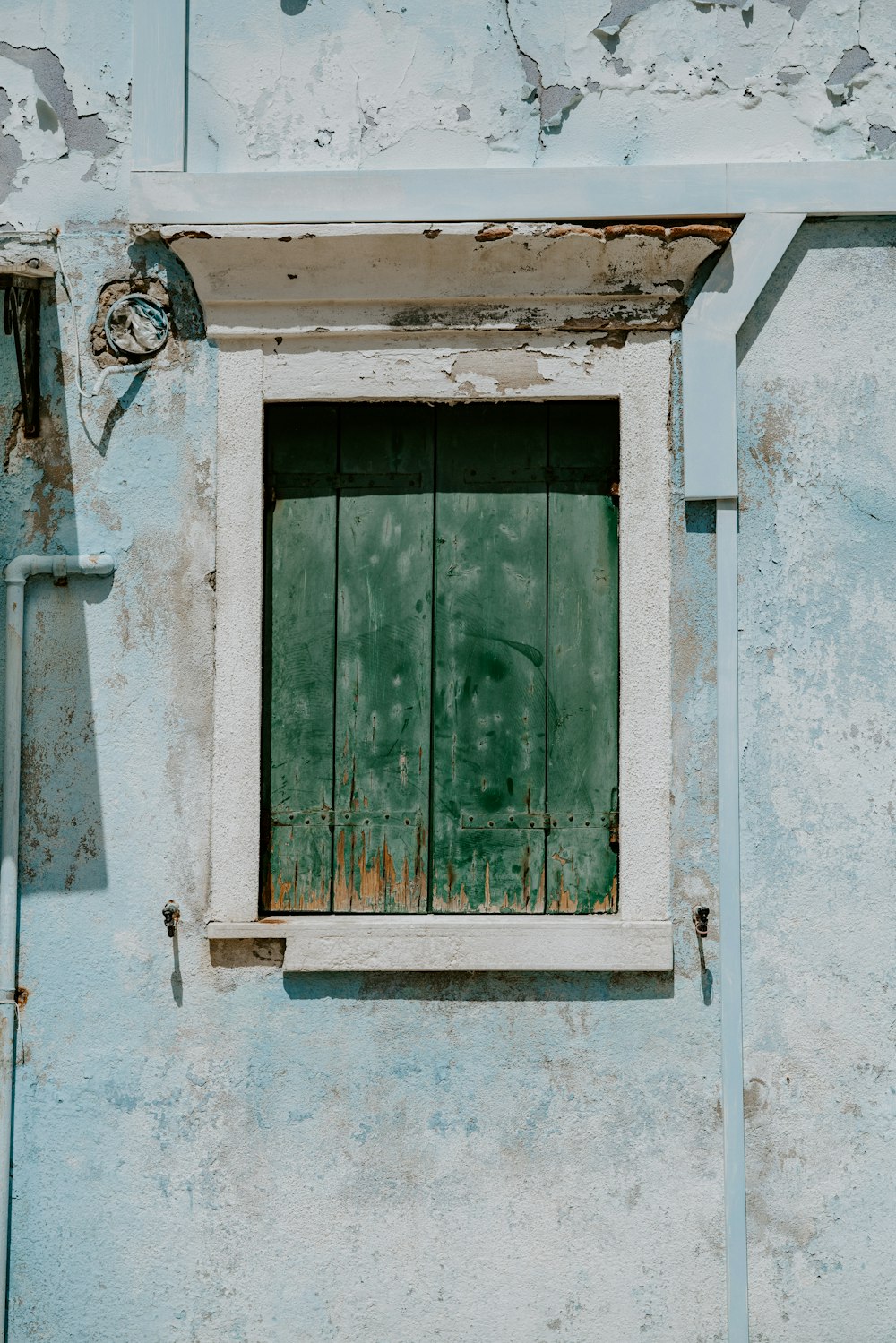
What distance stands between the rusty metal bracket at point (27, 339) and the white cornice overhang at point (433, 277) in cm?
47

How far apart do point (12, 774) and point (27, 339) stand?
131 centimetres

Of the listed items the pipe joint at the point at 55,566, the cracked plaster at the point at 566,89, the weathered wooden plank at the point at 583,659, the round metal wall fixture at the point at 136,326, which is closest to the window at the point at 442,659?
the weathered wooden plank at the point at 583,659

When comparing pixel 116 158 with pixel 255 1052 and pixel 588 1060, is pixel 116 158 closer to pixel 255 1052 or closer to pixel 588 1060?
pixel 255 1052

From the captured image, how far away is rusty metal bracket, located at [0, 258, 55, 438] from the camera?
131 inches

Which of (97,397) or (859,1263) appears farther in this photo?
(97,397)

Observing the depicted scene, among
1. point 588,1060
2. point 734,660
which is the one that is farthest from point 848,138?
point 588,1060

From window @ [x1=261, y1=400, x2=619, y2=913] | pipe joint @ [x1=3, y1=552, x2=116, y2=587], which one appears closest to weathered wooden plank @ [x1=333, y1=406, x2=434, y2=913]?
window @ [x1=261, y1=400, x2=619, y2=913]

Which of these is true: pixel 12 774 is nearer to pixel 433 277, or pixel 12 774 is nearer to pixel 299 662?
pixel 299 662

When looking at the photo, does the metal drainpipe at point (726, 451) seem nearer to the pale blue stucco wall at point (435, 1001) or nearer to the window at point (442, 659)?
the pale blue stucco wall at point (435, 1001)

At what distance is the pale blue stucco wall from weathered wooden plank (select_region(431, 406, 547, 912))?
1.17 feet

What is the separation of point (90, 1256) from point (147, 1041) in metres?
0.62

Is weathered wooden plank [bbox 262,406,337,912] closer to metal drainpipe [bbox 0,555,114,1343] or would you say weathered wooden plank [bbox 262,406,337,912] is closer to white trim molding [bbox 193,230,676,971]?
white trim molding [bbox 193,230,676,971]

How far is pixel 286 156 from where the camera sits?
132 inches

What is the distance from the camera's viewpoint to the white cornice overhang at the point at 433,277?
323 centimetres
